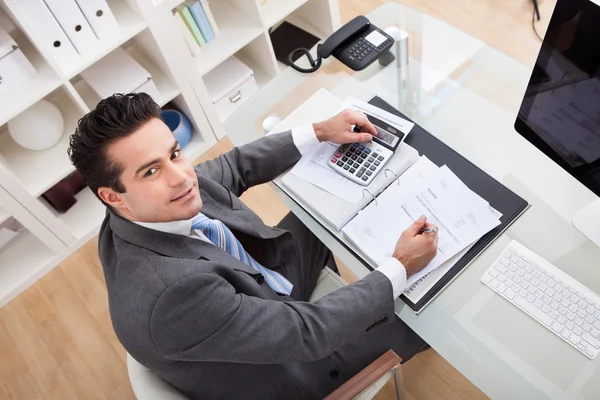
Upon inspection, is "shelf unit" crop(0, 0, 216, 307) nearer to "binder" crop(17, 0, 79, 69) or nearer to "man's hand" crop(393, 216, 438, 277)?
"binder" crop(17, 0, 79, 69)

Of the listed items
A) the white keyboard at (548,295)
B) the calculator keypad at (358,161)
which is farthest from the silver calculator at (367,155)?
the white keyboard at (548,295)

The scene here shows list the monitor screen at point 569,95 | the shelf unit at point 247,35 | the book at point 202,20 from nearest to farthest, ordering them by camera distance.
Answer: the monitor screen at point 569,95
the book at point 202,20
the shelf unit at point 247,35

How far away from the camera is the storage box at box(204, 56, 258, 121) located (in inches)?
94.5

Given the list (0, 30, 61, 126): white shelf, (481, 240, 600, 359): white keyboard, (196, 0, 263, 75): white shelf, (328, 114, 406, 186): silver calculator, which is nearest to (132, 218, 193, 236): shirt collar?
(328, 114, 406, 186): silver calculator

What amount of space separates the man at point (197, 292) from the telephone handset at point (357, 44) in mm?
641

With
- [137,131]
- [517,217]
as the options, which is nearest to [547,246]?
[517,217]

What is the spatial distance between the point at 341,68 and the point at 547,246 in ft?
2.68

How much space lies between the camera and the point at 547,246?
120cm

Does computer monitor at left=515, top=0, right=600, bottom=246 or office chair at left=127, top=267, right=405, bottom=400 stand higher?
computer monitor at left=515, top=0, right=600, bottom=246

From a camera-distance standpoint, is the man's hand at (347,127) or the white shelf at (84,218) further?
the white shelf at (84,218)

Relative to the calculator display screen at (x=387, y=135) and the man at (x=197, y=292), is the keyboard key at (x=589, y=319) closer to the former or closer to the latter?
the man at (x=197, y=292)

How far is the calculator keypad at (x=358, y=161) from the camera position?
4.35 feet

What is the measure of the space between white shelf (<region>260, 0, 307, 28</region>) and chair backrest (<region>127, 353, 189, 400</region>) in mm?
1679

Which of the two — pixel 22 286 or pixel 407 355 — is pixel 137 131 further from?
pixel 22 286
